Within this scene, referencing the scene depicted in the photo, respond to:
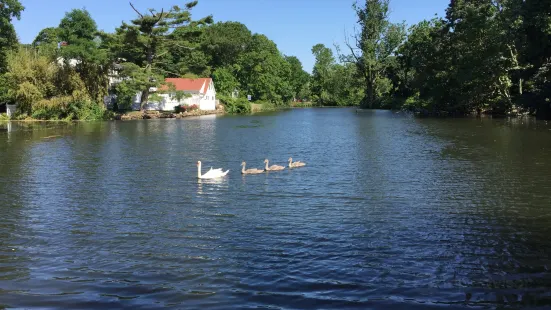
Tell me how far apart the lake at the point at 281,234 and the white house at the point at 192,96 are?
45.7m

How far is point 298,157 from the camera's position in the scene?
23.2m

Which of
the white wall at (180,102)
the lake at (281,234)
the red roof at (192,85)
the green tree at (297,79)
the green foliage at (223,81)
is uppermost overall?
the green tree at (297,79)

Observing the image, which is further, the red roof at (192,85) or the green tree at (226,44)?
the green tree at (226,44)

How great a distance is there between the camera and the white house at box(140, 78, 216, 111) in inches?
2618

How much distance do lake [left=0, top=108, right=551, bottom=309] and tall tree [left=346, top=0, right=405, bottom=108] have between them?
69.3 metres

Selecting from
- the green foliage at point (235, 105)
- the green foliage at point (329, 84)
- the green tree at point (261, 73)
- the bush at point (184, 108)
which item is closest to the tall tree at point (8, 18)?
the bush at point (184, 108)

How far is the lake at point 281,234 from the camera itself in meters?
7.50

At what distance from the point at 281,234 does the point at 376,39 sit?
83.8m

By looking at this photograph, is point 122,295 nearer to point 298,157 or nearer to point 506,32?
point 298,157

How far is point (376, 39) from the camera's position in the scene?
290ft

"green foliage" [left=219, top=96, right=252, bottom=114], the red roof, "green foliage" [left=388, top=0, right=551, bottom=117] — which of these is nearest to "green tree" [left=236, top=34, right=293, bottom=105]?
"green foliage" [left=219, top=96, right=252, bottom=114]

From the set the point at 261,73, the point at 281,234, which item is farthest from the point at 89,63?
the point at 281,234

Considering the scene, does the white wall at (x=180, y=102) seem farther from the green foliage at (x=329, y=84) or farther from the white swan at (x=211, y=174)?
the green foliage at (x=329, y=84)

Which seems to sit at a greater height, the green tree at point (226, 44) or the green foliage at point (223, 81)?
the green tree at point (226, 44)
